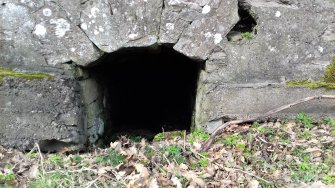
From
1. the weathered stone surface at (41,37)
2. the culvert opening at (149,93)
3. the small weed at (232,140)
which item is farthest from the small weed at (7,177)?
the culvert opening at (149,93)

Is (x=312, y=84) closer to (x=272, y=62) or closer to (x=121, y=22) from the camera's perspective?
(x=272, y=62)

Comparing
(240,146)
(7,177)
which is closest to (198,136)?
(240,146)

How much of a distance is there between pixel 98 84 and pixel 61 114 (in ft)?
2.81

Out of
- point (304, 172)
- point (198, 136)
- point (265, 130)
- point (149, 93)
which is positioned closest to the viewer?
point (304, 172)

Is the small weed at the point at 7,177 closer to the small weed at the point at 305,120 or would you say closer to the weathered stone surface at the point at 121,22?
the weathered stone surface at the point at 121,22

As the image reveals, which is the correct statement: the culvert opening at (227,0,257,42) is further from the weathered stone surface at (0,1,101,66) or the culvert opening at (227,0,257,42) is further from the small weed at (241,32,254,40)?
the weathered stone surface at (0,1,101,66)

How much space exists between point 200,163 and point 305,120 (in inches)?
47.8

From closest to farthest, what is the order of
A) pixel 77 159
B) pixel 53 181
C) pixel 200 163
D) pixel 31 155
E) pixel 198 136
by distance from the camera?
pixel 53 181 → pixel 200 163 → pixel 77 159 → pixel 31 155 → pixel 198 136

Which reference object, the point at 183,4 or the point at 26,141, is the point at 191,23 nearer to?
the point at 183,4

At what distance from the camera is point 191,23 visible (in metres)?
4.12

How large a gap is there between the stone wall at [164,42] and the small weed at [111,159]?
0.72m

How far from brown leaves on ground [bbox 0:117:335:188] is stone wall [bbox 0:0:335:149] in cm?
29

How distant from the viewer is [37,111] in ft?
13.8

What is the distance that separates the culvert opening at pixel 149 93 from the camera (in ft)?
19.5
